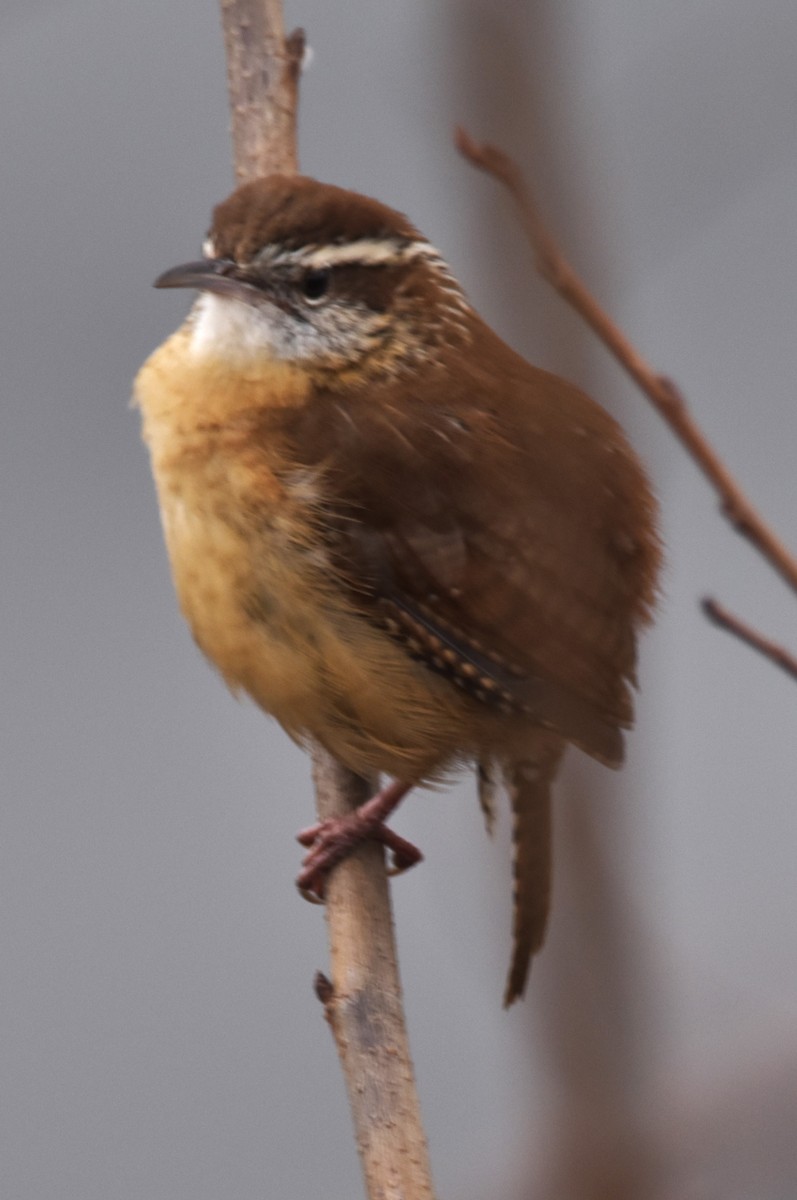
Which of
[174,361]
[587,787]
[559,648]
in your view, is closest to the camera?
[587,787]

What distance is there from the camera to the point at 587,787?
1165 mm

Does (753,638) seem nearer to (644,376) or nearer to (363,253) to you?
(644,376)

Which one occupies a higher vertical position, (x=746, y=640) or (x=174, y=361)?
(x=174, y=361)

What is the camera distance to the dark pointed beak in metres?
3.22

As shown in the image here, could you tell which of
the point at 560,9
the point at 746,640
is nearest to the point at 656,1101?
the point at 746,640

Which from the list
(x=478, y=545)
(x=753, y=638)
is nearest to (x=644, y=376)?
(x=753, y=638)

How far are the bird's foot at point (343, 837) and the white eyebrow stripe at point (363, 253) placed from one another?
110cm

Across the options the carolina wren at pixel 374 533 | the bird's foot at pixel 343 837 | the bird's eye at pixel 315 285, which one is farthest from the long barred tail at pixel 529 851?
the bird's eye at pixel 315 285

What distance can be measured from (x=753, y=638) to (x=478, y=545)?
199cm

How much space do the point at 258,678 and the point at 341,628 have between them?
0.19m

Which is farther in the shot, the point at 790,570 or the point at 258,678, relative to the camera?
the point at 258,678

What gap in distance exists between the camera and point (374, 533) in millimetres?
3178

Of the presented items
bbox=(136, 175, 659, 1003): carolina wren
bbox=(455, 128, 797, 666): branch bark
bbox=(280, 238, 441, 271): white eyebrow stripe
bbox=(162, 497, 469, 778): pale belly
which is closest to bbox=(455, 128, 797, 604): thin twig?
bbox=(455, 128, 797, 666): branch bark

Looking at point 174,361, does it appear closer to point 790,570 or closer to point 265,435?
point 265,435
